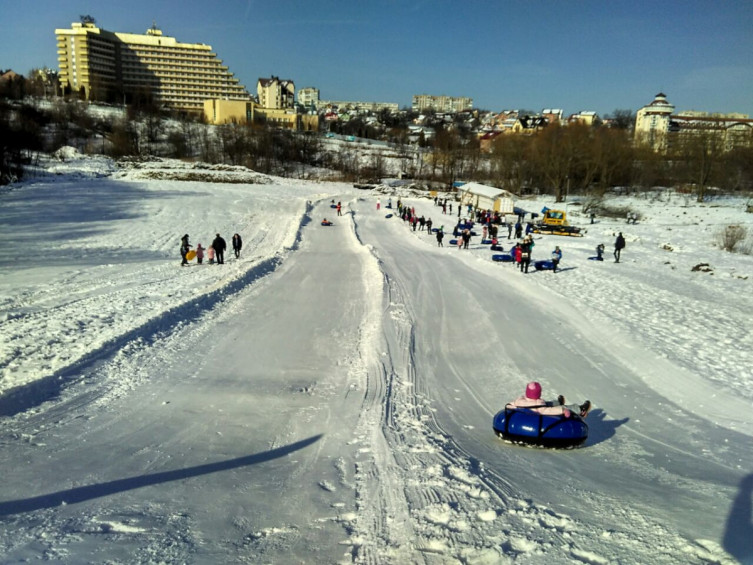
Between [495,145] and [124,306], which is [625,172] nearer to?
[495,145]

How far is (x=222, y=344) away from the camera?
12.0m

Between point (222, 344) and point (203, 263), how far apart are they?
456 inches

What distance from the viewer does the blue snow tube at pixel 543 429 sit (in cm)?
734

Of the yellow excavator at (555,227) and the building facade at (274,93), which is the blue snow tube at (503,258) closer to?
the yellow excavator at (555,227)

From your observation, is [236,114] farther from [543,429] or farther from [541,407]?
[543,429]

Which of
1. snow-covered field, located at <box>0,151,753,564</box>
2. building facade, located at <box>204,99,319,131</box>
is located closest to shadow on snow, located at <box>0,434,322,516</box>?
snow-covered field, located at <box>0,151,753,564</box>

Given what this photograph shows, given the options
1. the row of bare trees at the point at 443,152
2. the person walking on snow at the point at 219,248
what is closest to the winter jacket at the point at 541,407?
the person walking on snow at the point at 219,248

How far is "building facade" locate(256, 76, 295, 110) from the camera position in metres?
159

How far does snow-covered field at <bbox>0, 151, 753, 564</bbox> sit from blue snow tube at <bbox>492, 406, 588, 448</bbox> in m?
0.30

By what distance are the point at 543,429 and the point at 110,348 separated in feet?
27.9

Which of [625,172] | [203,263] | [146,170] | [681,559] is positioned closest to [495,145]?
[625,172]

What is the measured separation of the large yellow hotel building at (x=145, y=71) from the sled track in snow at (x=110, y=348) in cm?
11664

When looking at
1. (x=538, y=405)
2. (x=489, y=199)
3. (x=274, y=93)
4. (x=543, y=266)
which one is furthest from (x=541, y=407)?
(x=274, y=93)

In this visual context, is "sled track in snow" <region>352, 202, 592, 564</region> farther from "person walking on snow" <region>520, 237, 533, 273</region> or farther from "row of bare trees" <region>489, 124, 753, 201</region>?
"row of bare trees" <region>489, 124, 753, 201</region>
